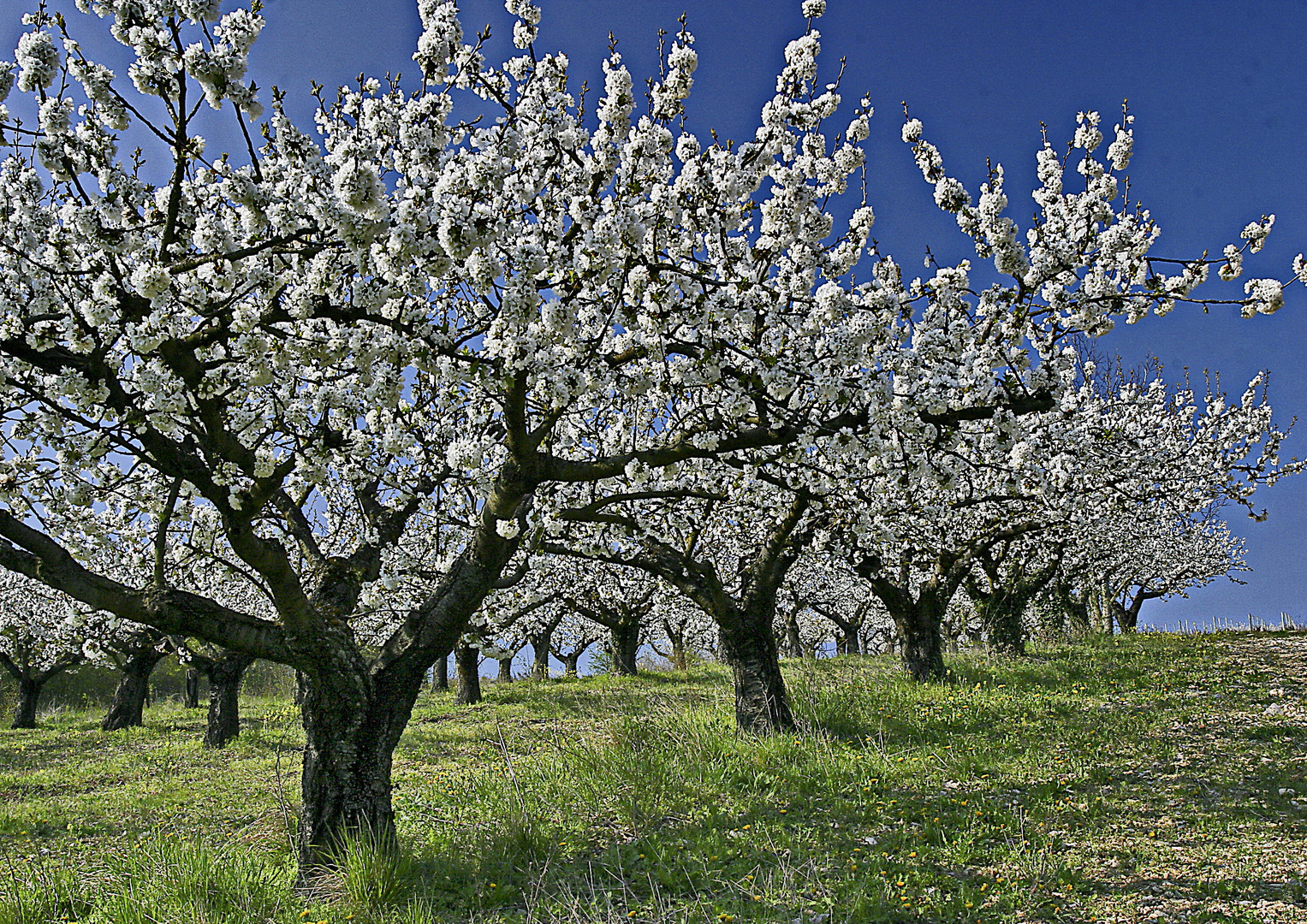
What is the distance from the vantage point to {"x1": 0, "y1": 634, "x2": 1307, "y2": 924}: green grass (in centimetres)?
525

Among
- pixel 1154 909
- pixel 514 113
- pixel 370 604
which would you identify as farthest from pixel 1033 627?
pixel 514 113

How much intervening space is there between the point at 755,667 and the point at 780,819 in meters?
3.21

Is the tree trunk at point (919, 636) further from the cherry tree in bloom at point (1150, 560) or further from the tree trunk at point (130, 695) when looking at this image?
the tree trunk at point (130, 695)

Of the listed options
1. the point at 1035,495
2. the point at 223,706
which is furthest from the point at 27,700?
the point at 1035,495

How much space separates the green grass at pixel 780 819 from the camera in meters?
5.25

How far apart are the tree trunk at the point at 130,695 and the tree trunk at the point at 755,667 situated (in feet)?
52.8

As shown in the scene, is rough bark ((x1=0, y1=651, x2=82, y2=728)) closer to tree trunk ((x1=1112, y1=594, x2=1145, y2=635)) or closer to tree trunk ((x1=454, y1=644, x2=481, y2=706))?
tree trunk ((x1=454, y1=644, x2=481, y2=706))

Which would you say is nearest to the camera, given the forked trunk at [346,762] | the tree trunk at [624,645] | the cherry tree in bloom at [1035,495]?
the forked trunk at [346,762]

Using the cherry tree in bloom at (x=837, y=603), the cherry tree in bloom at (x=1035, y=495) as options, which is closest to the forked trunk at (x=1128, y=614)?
the cherry tree in bloom at (x=837, y=603)

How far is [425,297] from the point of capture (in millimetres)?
4531

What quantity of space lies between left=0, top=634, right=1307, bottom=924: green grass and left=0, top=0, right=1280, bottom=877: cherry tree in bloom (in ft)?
3.64

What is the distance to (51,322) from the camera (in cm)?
505

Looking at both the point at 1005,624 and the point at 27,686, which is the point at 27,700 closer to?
the point at 27,686

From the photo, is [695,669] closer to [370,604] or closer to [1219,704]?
[1219,704]
